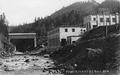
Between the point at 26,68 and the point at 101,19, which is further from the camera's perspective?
the point at 101,19

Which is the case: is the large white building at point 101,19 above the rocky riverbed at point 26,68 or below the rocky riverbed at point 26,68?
above

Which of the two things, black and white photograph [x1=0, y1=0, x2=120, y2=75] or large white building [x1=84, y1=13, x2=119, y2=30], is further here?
large white building [x1=84, y1=13, x2=119, y2=30]

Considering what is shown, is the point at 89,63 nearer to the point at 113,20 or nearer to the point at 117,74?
the point at 117,74

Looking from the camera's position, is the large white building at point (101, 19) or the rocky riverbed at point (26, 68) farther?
the large white building at point (101, 19)

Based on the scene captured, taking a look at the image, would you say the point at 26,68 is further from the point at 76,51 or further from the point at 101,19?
the point at 101,19

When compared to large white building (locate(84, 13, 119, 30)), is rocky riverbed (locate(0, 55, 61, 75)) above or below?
below

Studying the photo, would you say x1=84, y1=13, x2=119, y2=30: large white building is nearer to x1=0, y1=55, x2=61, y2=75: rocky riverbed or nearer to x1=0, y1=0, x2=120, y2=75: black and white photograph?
x1=0, y1=0, x2=120, y2=75: black and white photograph

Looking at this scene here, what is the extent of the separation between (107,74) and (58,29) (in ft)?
187

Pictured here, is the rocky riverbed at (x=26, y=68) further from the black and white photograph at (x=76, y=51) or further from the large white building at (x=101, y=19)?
the large white building at (x=101, y=19)

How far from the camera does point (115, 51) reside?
34.8m

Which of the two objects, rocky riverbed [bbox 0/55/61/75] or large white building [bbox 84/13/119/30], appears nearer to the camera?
rocky riverbed [bbox 0/55/61/75]

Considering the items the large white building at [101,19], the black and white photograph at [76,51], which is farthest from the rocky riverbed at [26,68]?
the large white building at [101,19]

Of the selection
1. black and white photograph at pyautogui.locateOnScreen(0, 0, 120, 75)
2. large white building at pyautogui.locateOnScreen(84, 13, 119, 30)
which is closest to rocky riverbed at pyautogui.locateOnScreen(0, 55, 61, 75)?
black and white photograph at pyautogui.locateOnScreen(0, 0, 120, 75)

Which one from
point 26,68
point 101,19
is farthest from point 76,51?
point 101,19
